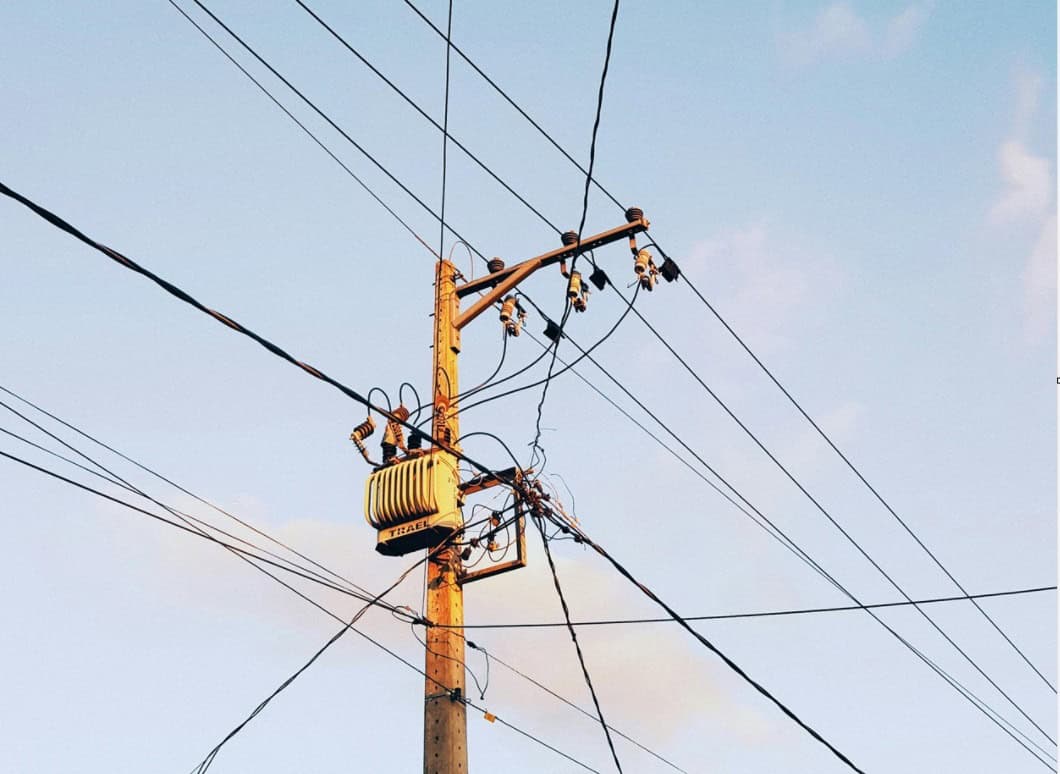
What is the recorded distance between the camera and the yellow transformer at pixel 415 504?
1065 centimetres

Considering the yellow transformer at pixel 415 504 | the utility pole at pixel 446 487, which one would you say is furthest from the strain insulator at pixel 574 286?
the yellow transformer at pixel 415 504

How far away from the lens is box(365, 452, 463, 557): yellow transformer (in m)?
10.6

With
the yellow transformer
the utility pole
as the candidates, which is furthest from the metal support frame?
the yellow transformer

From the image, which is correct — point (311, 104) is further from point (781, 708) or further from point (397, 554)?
point (781, 708)

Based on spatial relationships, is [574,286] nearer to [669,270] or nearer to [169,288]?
[669,270]

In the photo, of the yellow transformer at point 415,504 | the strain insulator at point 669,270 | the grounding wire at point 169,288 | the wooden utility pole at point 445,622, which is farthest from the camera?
the strain insulator at point 669,270

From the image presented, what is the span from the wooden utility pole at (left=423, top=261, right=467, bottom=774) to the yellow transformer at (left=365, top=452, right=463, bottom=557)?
0.84 feet

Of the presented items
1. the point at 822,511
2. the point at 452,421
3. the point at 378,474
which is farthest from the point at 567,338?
the point at 822,511

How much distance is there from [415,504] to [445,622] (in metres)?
1.04

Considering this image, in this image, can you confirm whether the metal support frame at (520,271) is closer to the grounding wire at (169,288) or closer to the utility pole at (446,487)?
the utility pole at (446,487)

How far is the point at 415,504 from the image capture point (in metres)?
10.7

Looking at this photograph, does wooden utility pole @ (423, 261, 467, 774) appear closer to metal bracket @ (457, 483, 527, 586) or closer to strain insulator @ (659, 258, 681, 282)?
metal bracket @ (457, 483, 527, 586)

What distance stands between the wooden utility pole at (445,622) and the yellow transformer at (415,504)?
0.84ft

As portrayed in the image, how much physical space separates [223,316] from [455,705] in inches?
153
